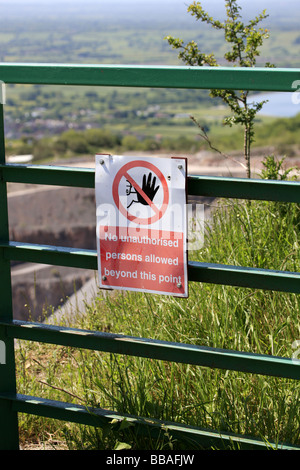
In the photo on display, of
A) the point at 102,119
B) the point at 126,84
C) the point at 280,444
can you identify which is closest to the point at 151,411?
the point at 280,444

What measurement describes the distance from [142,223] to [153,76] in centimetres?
52

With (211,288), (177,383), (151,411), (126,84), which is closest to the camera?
(126,84)

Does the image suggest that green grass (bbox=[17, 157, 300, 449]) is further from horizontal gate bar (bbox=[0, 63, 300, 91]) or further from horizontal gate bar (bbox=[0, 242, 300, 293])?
horizontal gate bar (bbox=[0, 63, 300, 91])

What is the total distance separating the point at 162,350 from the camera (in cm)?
223

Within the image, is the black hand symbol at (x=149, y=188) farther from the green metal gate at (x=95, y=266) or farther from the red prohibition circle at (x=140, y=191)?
the green metal gate at (x=95, y=266)

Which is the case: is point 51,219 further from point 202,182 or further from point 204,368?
point 202,182

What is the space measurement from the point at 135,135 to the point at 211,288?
6531 centimetres

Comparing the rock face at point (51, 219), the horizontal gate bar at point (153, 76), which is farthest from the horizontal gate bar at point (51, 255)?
the rock face at point (51, 219)

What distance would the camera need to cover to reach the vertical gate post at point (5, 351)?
7.66 feet

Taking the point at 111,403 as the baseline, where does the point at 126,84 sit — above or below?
above

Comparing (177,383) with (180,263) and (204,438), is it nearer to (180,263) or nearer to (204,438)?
(204,438)
